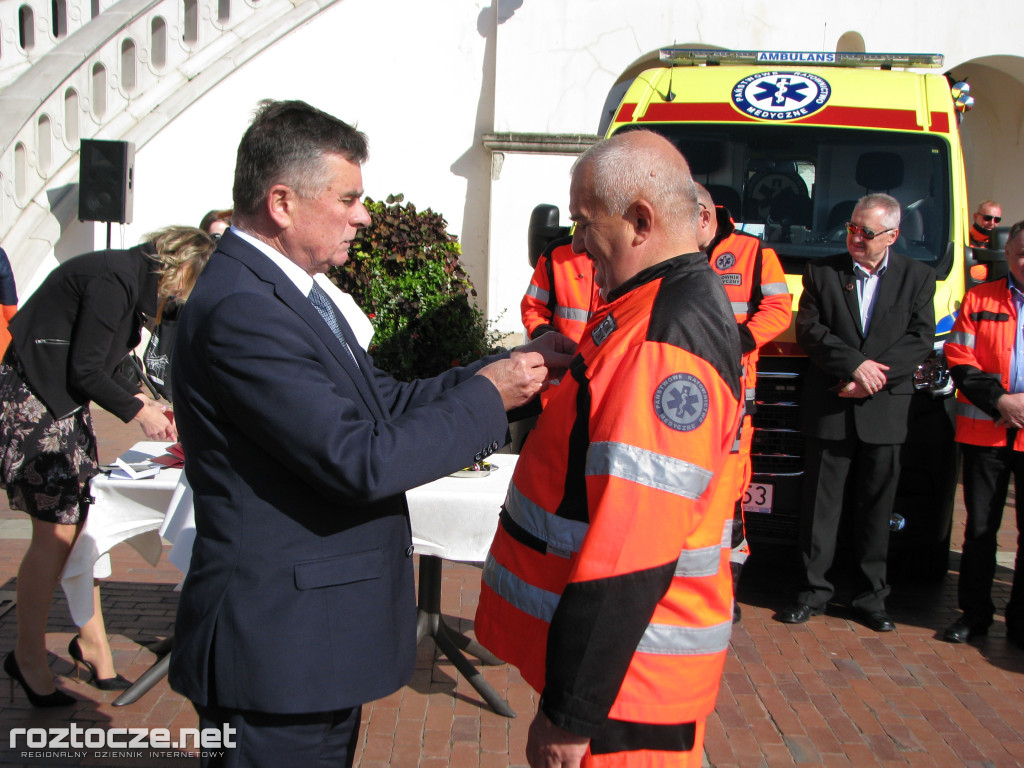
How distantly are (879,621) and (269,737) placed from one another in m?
3.79

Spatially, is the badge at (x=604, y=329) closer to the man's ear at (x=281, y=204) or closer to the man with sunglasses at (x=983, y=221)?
the man's ear at (x=281, y=204)

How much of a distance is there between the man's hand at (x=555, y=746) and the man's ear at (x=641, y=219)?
96 cm

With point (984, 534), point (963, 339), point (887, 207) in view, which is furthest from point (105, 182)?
point (984, 534)

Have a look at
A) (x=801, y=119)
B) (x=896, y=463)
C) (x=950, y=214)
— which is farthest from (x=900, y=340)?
(x=801, y=119)

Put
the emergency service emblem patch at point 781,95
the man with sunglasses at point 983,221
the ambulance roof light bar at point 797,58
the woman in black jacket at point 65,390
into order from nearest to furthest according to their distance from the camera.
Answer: the woman in black jacket at point 65,390, the emergency service emblem patch at point 781,95, the ambulance roof light bar at point 797,58, the man with sunglasses at point 983,221

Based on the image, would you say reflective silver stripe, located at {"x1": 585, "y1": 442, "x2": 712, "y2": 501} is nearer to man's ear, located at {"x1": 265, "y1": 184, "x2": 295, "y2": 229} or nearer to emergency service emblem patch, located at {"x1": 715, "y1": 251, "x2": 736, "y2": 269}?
man's ear, located at {"x1": 265, "y1": 184, "x2": 295, "y2": 229}

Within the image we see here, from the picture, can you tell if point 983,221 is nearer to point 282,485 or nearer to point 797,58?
point 797,58

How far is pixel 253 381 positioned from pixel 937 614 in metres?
4.55

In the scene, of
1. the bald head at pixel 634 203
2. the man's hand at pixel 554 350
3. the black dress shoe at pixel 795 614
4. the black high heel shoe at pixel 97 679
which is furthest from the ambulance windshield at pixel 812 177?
the black high heel shoe at pixel 97 679

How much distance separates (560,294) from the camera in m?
5.15

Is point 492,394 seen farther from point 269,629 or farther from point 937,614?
point 937,614

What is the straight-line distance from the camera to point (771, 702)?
3.94 metres

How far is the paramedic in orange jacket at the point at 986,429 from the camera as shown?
15.1 ft

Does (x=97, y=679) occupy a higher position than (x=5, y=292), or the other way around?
(x=5, y=292)
